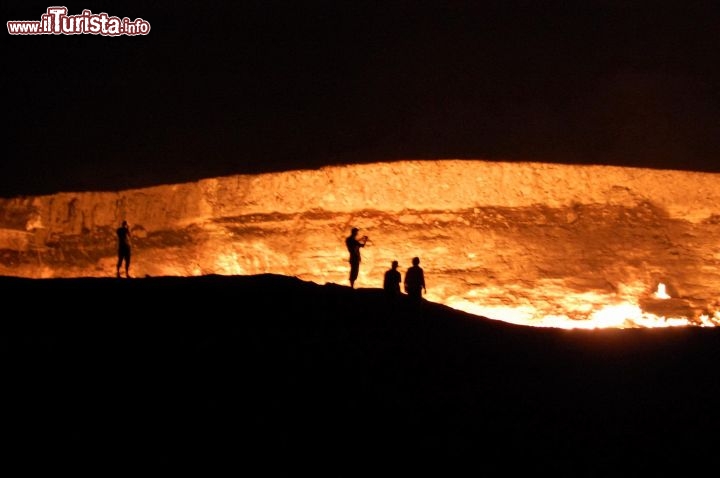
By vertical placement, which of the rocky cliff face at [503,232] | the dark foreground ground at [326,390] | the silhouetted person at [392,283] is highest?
the rocky cliff face at [503,232]

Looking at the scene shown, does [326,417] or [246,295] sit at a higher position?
[246,295]

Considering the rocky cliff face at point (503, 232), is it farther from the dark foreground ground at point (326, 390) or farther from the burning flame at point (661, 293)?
the dark foreground ground at point (326, 390)

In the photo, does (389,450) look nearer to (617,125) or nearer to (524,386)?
(524,386)

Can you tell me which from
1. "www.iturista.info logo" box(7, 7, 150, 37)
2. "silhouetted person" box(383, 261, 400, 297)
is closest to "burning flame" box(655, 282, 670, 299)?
"silhouetted person" box(383, 261, 400, 297)

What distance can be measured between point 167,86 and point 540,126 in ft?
23.0

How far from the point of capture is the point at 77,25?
712 inches

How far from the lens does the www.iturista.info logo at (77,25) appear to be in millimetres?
17922

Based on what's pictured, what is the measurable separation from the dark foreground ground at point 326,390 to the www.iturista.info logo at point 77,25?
995 centimetres

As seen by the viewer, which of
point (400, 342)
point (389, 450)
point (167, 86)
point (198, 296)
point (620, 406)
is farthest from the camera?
point (167, 86)

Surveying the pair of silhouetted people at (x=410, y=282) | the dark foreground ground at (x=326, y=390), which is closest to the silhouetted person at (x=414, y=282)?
the pair of silhouetted people at (x=410, y=282)

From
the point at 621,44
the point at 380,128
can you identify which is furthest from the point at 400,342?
the point at 621,44

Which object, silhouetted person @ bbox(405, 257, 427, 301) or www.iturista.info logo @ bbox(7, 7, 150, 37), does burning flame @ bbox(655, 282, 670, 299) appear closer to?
silhouetted person @ bbox(405, 257, 427, 301)

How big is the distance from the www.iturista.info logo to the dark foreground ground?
32.6 ft

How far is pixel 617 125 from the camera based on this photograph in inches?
593
